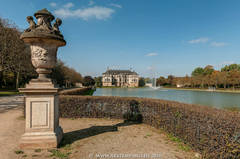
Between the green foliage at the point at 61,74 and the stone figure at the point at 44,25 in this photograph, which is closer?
the stone figure at the point at 44,25

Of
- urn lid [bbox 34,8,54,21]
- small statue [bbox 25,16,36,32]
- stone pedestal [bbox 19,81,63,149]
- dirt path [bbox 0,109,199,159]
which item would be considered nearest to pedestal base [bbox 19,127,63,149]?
stone pedestal [bbox 19,81,63,149]

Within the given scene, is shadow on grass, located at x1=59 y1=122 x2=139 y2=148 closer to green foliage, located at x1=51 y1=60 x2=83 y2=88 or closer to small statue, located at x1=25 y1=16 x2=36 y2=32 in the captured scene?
small statue, located at x1=25 y1=16 x2=36 y2=32

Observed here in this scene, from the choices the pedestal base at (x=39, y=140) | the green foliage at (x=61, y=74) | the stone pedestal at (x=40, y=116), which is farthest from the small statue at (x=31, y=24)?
the green foliage at (x=61, y=74)

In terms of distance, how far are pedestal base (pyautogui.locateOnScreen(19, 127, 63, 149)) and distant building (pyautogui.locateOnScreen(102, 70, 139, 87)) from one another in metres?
113

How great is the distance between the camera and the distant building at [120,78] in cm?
11906

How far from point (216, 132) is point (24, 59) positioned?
23733 mm

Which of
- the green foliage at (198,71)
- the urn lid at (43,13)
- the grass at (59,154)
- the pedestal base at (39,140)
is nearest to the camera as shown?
the grass at (59,154)

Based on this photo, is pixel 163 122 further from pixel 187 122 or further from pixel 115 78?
pixel 115 78

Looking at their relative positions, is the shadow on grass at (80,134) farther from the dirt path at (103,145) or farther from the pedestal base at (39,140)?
the pedestal base at (39,140)

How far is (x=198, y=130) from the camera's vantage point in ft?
14.5

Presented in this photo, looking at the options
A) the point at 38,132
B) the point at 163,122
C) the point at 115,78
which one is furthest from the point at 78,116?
the point at 115,78

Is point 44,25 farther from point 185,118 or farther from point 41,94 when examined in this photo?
point 185,118

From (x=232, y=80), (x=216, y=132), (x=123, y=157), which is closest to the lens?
(x=216, y=132)

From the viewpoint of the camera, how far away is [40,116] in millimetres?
4551
